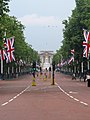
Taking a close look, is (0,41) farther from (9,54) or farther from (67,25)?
(67,25)

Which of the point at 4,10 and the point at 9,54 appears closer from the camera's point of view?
the point at 4,10

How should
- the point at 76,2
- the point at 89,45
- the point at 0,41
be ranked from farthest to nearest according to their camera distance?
the point at 76,2
the point at 89,45
the point at 0,41

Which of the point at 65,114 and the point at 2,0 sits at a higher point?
the point at 2,0

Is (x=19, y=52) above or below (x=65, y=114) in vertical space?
above

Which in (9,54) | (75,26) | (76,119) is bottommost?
(76,119)

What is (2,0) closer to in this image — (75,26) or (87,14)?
(87,14)

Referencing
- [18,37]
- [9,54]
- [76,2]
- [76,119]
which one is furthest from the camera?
[18,37]

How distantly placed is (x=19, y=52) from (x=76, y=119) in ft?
272

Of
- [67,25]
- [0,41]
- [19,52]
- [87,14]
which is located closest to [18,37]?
[19,52]

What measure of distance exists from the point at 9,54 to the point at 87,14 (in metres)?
18.7

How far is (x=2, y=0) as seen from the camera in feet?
140

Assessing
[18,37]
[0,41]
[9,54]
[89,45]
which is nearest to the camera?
[0,41]

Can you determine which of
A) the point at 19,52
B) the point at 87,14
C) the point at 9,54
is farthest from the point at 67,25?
the point at 9,54

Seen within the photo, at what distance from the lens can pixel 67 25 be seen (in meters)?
87.7
